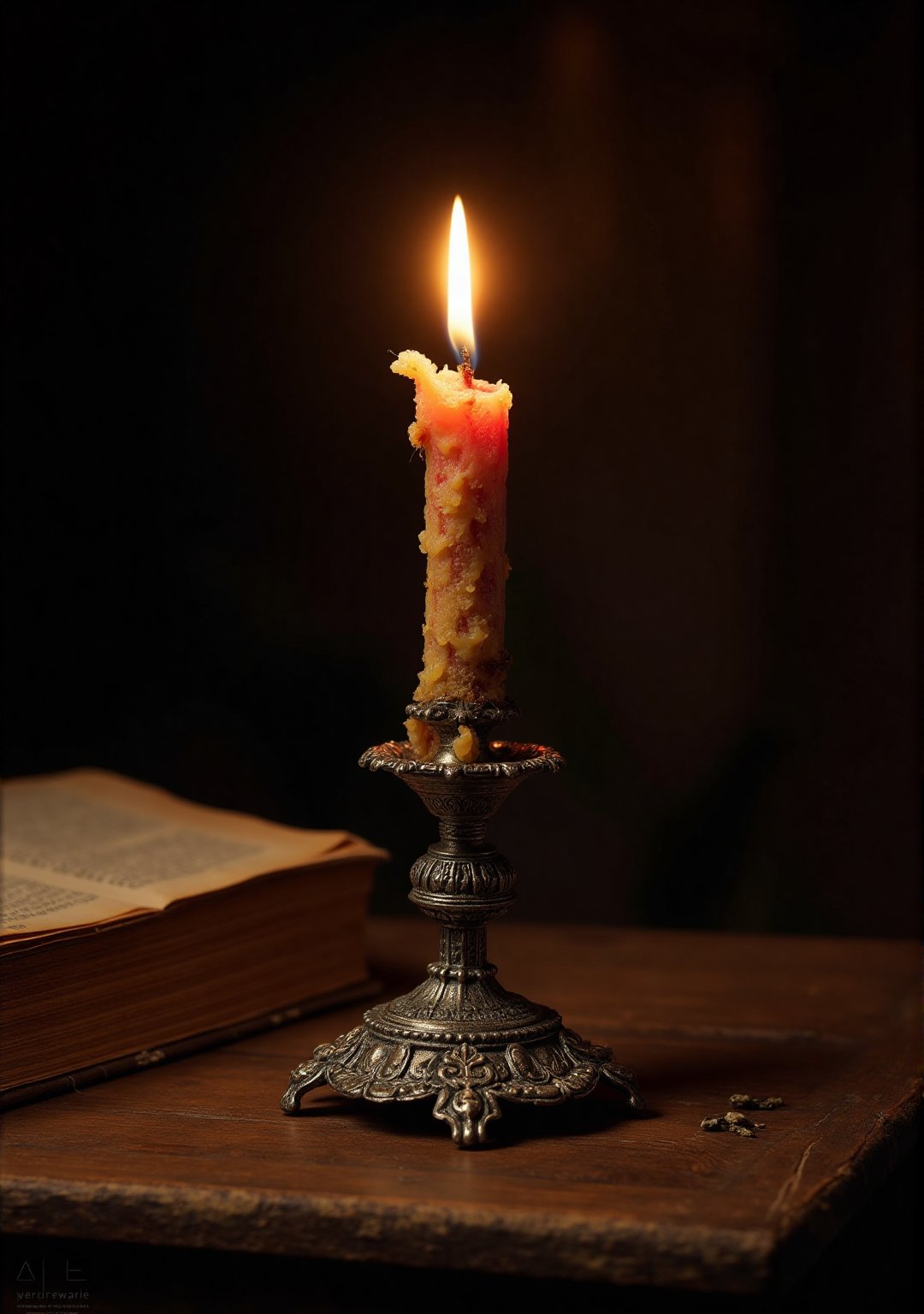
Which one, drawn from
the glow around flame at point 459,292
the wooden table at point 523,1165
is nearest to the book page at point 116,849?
the wooden table at point 523,1165

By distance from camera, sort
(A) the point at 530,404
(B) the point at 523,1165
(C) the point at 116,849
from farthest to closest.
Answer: (A) the point at 530,404 < (C) the point at 116,849 < (B) the point at 523,1165

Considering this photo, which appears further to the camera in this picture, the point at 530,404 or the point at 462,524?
the point at 530,404

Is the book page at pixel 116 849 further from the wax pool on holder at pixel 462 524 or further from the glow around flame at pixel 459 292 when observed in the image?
the glow around flame at pixel 459 292

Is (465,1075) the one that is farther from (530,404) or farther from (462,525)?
(530,404)

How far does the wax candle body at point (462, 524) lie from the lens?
2.70ft

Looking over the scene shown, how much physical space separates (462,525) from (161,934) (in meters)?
0.36

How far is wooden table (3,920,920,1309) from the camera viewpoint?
71 cm

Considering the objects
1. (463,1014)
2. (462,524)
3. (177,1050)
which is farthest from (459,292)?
(177,1050)

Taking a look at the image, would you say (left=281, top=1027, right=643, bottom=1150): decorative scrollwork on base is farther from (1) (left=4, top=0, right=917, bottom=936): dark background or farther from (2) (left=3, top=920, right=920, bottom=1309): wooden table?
(1) (left=4, top=0, right=917, bottom=936): dark background

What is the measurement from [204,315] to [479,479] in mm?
794

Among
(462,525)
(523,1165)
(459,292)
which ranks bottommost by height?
(523,1165)

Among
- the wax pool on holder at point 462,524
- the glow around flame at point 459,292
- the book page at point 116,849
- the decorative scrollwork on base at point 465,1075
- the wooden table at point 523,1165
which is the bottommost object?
the wooden table at point 523,1165

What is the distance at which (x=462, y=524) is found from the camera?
0.83 metres

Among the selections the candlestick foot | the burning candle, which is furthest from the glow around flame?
the candlestick foot
